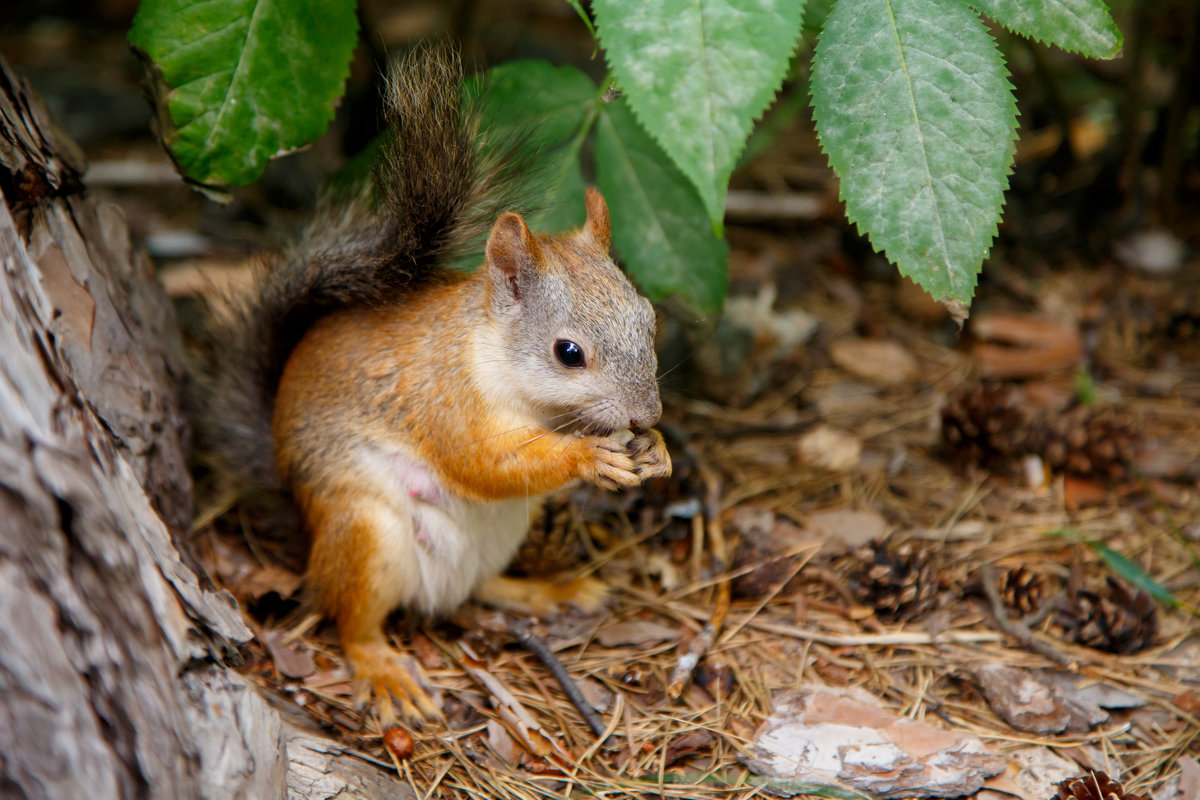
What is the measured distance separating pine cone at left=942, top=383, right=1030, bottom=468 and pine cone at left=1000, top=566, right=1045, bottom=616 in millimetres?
431

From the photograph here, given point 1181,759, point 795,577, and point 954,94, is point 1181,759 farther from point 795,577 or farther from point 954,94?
point 954,94

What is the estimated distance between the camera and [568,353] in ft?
5.61

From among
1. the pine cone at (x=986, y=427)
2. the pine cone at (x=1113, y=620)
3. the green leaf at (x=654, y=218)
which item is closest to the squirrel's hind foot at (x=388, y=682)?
the green leaf at (x=654, y=218)

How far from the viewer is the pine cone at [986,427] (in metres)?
2.30

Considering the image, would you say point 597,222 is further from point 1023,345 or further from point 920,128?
point 1023,345

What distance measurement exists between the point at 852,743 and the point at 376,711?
2.67 feet

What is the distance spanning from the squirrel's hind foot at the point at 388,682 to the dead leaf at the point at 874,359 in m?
1.49

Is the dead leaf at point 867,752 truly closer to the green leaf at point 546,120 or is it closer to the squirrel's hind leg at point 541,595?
the squirrel's hind leg at point 541,595

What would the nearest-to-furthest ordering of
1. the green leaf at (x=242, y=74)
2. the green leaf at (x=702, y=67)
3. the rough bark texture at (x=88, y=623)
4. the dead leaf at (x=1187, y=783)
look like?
the rough bark texture at (x=88, y=623) < the green leaf at (x=702, y=67) < the dead leaf at (x=1187, y=783) < the green leaf at (x=242, y=74)

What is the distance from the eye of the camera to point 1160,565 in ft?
6.70

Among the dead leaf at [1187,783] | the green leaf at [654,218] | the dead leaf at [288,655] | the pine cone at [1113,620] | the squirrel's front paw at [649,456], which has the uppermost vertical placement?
the green leaf at [654,218]

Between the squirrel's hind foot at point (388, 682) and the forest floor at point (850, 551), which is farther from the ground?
the squirrel's hind foot at point (388, 682)

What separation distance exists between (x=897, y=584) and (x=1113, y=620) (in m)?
0.39

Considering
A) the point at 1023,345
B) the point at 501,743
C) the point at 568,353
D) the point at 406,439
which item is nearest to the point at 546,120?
the point at 568,353
